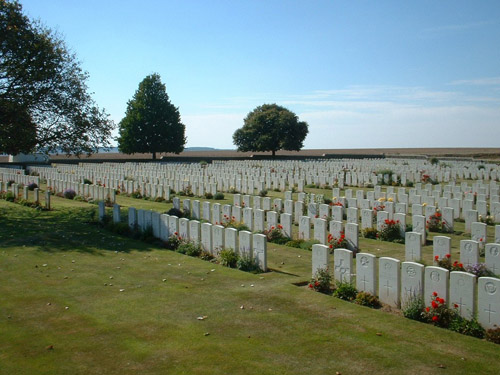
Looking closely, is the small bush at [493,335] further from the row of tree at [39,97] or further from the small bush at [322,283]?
the row of tree at [39,97]

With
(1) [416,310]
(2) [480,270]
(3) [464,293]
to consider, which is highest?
(3) [464,293]

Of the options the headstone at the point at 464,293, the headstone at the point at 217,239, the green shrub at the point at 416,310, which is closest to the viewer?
the headstone at the point at 464,293

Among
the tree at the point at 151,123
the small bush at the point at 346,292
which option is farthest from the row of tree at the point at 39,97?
the tree at the point at 151,123

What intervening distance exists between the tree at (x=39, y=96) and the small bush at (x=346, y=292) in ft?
42.4

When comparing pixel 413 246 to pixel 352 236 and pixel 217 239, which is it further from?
pixel 217 239

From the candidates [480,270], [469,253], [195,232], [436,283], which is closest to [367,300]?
[436,283]

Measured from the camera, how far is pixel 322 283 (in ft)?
26.8

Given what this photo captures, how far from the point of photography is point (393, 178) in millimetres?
29109

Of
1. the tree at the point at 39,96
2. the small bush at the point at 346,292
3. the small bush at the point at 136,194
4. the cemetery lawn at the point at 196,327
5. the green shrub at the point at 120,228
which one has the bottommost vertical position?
the cemetery lawn at the point at 196,327

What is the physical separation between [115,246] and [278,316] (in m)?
6.43

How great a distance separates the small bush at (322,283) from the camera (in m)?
8.19

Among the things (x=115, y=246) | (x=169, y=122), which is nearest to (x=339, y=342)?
(x=115, y=246)

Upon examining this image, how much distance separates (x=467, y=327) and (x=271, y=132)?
200ft

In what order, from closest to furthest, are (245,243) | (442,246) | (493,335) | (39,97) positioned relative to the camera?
(493,335) → (442,246) → (245,243) → (39,97)
